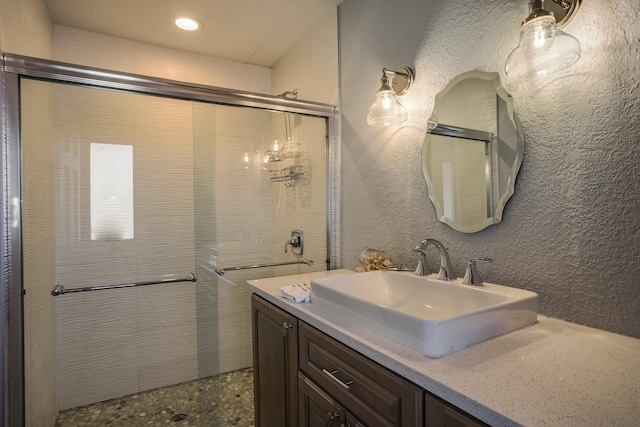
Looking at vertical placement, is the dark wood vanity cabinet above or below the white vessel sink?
below

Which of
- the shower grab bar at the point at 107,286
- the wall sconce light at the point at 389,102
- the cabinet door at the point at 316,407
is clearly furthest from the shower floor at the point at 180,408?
the wall sconce light at the point at 389,102

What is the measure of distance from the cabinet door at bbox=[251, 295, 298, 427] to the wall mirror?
0.75 metres

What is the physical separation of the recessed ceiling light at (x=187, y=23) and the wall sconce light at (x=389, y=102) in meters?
1.29

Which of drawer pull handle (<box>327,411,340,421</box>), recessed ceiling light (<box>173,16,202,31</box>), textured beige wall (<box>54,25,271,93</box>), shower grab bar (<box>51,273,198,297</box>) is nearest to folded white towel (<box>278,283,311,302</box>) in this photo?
drawer pull handle (<box>327,411,340,421</box>)

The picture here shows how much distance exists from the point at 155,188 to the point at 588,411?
2.27 m

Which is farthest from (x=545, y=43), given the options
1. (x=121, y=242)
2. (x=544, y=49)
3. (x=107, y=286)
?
(x=107, y=286)

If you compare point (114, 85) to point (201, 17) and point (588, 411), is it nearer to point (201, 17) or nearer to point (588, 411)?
point (201, 17)

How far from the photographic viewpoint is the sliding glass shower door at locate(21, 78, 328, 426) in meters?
1.94

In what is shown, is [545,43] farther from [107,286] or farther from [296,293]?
[107,286]

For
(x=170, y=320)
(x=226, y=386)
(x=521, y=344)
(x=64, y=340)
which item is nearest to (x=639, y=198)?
(x=521, y=344)

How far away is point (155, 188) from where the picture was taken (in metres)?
2.19

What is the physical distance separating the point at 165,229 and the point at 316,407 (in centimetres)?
156

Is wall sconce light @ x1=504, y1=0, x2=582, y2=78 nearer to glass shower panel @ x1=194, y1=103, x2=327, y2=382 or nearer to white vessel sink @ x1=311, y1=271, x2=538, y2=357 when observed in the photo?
white vessel sink @ x1=311, y1=271, x2=538, y2=357

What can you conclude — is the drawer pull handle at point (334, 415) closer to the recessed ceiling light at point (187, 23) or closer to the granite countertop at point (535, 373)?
the granite countertop at point (535, 373)
